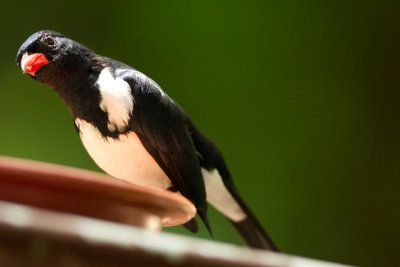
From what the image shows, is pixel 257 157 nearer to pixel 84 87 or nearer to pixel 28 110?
pixel 28 110

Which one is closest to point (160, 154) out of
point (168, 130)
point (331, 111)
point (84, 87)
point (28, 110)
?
point (168, 130)

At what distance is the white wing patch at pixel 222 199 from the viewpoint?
1.42 meters

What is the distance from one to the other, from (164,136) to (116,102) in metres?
0.09

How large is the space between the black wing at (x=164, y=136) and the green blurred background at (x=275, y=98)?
0.84m

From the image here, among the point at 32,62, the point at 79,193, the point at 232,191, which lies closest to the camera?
the point at 79,193

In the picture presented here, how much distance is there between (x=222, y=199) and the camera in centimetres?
148

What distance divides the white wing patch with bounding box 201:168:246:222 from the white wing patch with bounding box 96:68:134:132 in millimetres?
335

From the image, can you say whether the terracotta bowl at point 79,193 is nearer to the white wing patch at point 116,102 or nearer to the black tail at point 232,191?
the white wing patch at point 116,102

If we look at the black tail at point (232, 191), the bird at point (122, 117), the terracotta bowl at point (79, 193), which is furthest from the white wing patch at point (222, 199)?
the terracotta bowl at point (79, 193)

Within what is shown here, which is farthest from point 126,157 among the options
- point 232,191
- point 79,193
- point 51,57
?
point 79,193

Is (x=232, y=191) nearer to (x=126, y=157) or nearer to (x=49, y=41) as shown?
(x=126, y=157)

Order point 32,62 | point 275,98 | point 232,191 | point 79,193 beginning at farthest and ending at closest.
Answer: point 275,98 < point 232,191 < point 32,62 < point 79,193

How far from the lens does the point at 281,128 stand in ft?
6.86

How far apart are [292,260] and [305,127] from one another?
1.68 metres
